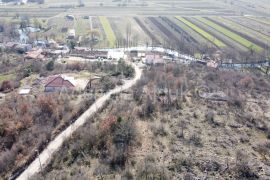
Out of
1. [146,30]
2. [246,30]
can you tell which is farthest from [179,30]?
[246,30]

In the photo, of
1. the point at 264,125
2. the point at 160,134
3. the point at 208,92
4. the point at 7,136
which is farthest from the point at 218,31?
the point at 7,136

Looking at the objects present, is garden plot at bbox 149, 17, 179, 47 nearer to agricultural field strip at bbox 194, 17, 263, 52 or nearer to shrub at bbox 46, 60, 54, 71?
agricultural field strip at bbox 194, 17, 263, 52

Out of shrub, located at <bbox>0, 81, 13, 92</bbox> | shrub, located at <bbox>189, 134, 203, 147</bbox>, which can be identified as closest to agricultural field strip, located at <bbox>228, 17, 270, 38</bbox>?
shrub, located at <bbox>189, 134, 203, 147</bbox>

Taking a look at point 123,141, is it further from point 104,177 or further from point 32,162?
point 32,162

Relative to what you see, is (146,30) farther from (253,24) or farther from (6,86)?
(6,86)

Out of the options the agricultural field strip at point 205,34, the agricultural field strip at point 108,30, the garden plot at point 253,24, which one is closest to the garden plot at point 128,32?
the agricultural field strip at point 108,30

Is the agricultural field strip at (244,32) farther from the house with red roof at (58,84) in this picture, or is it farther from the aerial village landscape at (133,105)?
the house with red roof at (58,84)
